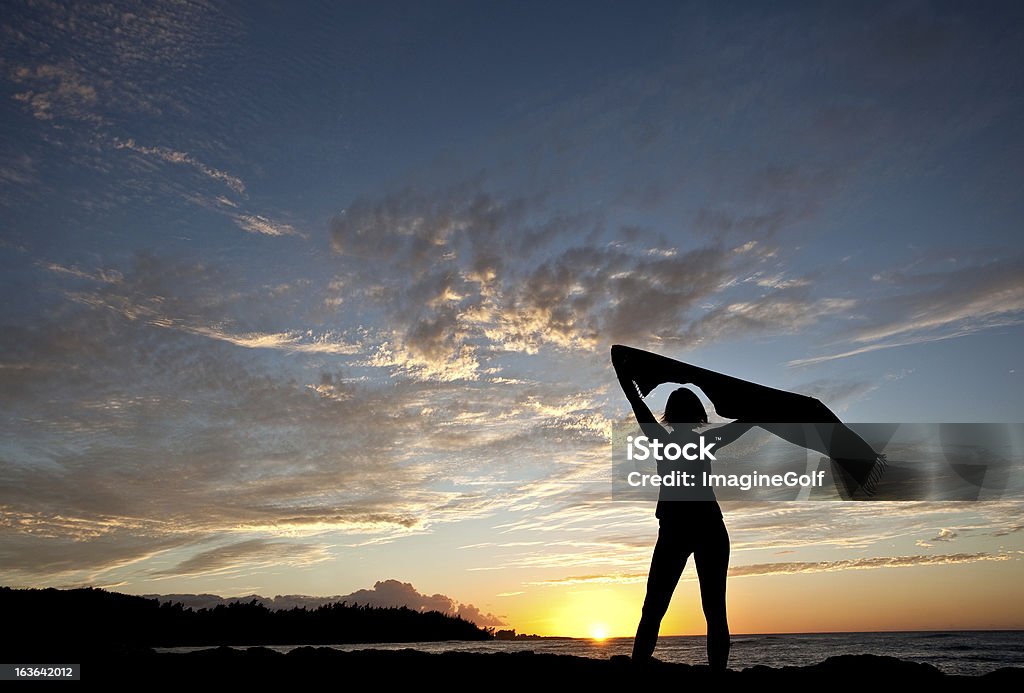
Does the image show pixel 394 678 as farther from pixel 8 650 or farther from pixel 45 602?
pixel 45 602

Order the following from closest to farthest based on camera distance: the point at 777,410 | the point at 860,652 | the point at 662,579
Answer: the point at 662,579, the point at 777,410, the point at 860,652

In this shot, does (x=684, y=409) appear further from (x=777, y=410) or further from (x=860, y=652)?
(x=860, y=652)

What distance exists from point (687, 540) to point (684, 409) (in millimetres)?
1079

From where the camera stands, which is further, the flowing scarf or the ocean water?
the ocean water

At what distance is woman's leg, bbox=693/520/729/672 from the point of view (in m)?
5.17

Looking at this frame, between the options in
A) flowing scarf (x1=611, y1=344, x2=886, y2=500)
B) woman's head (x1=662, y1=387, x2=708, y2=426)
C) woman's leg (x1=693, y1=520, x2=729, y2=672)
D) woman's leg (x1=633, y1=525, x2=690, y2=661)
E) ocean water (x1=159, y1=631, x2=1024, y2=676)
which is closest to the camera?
woman's leg (x1=693, y1=520, x2=729, y2=672)

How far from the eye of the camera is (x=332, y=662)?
8.17m

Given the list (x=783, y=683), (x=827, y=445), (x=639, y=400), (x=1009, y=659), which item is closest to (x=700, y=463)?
(x=639, y=400)

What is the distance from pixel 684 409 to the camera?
18.1 feet

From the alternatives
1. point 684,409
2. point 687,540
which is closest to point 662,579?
point 687,540

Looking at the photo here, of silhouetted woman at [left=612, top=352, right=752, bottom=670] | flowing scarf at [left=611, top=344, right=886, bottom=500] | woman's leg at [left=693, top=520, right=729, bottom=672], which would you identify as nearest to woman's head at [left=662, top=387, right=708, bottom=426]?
silhouetted woman at [left=612, top=352, right=752, bottom=670]

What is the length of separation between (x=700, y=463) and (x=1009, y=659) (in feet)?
234

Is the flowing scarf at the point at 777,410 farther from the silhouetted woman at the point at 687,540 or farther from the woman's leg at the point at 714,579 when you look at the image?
the woman's leg at the point at 714,579

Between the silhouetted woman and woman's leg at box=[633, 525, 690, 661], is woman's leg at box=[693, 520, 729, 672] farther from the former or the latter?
woman's leg at box=[633, 525, 690, 661]
